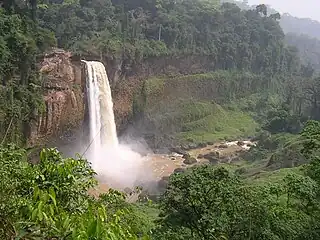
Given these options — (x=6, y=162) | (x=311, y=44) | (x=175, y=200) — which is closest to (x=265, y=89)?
(x=175, y=200)

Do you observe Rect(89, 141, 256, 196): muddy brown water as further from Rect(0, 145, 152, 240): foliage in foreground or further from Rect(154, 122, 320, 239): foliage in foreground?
Rect(0, 145, 152, 240): foliage in foreground

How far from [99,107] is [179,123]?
10626 millimetres

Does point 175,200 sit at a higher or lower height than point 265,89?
higher

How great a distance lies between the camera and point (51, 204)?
12.0 feet

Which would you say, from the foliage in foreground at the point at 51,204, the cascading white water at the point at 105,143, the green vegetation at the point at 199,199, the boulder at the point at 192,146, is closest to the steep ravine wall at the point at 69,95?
the cascading white water at the point at 105,143

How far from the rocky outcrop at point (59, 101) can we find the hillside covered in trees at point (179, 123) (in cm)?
77

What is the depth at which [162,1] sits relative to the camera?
44.8 meters

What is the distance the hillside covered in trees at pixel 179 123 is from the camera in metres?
4.29

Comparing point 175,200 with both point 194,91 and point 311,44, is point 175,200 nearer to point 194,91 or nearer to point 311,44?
point 194,91

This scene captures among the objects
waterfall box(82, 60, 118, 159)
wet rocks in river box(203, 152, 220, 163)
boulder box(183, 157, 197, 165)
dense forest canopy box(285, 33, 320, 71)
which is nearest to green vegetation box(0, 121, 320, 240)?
waterfall box(82, 60, 118, 159)

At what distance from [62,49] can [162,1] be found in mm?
18266

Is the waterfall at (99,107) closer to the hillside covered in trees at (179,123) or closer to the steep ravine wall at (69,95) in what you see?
the steep ravine wall at (69,95)

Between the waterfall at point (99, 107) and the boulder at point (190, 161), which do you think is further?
the boulder at point (190, 161)

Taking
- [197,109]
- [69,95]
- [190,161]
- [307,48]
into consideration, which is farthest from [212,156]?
[307,48]
